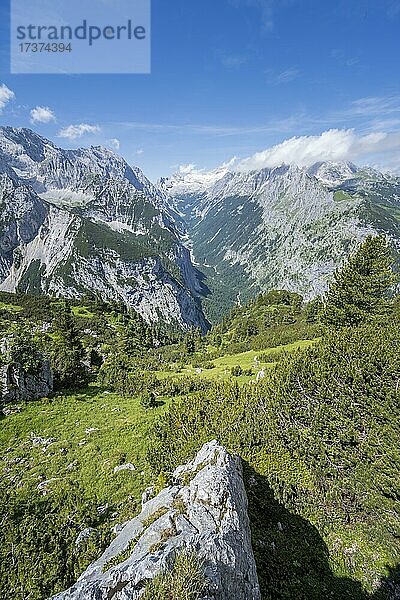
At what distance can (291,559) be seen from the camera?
13719mm

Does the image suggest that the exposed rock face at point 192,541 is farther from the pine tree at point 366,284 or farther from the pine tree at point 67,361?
the pine tree at point 366,284

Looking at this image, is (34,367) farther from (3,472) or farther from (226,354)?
(226,354)

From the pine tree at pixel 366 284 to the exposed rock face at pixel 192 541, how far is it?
1017 inches

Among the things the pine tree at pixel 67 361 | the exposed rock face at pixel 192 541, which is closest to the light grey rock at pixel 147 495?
the exposed rock face at pixel 192 541

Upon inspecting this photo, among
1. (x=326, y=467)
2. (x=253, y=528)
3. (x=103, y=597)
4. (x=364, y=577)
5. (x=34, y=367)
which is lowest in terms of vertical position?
(x=364, y=577)

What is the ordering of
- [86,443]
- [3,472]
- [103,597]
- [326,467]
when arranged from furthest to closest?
[86,443] → [3,472] → [326,467] → [103,597]

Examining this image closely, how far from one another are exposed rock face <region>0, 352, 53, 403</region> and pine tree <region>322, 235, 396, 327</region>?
1171 inches

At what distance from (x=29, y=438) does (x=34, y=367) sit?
6911 mm

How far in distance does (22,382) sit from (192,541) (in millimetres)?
22776

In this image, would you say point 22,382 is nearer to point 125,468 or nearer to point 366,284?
point 125,468

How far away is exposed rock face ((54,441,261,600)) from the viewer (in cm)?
797

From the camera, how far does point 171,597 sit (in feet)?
23.8

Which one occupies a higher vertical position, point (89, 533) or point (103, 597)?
point (103, 597)

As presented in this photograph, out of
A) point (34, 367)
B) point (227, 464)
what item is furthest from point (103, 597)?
point (34, 367)
